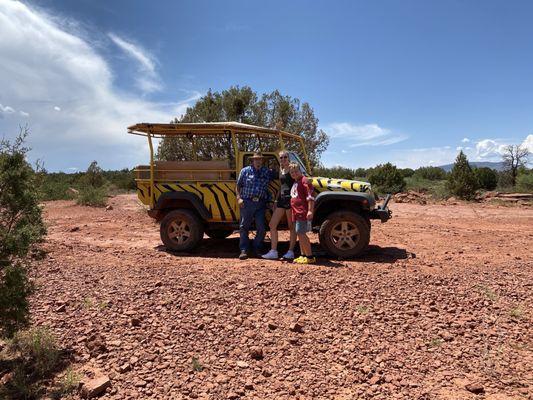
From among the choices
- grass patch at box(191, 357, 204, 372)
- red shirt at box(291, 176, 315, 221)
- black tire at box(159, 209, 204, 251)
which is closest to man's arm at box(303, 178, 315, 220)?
red shirt at box(291, 176, 315, 221)

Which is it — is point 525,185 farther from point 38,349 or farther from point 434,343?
point 38,349

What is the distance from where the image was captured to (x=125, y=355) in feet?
12.1

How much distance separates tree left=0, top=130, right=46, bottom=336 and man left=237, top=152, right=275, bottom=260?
3368 mm

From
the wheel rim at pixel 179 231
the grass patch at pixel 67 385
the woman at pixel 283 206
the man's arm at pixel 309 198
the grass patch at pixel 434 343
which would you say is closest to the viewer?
the grass patch at pixel 67 385

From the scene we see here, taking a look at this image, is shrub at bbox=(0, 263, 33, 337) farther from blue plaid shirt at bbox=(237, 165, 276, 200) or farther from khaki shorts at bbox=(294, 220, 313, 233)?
khaki shorts at bbox=(294, 220, 313, 233)

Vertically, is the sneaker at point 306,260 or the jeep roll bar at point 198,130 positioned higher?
the jeep roll bar at point 198,130

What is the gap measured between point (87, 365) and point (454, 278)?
439 centimetres

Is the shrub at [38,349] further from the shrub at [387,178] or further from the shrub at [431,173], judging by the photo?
the shrub at [431,173]

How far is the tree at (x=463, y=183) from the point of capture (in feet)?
64.3

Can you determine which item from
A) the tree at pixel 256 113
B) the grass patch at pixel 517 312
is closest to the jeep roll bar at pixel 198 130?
the grass patch at pixel 517 312

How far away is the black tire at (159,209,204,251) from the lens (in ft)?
23.6

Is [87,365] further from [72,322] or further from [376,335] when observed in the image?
[376,335]

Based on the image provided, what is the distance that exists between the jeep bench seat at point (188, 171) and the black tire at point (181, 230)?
2.07ft

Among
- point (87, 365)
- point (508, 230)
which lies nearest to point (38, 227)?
point (87, 365)
